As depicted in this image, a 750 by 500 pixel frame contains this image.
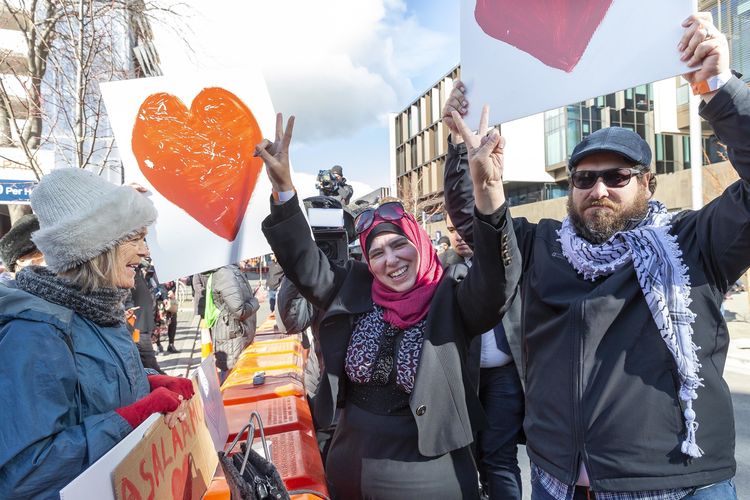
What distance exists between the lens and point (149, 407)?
55.8 inches

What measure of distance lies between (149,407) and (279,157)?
110cm

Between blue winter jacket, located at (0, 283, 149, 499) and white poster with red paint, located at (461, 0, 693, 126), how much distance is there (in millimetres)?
1493

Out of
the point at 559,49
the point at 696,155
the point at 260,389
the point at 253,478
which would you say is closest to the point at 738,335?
the point at 696,155

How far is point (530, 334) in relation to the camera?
185 cm

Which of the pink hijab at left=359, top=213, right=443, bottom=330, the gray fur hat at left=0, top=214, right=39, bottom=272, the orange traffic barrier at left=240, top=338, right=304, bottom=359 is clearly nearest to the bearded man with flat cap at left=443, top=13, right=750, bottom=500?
the pink hijab at left=359, top=213, right=443, bottom=330

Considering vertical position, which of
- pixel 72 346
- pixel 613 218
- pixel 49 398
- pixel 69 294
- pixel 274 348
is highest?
pixel 613 218

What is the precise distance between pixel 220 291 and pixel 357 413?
118 inches

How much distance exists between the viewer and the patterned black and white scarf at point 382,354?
1976 millimetres

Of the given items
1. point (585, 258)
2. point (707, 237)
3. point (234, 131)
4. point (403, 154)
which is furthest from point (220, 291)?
point (403, 154)

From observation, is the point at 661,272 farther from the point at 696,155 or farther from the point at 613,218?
the point at 696,155

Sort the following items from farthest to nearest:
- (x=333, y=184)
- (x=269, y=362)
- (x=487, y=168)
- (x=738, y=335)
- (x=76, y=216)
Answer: (x=738, y=335) → (x=269, y=362) → (x=333, y=184) → (x=487, y=168) → (x=76, y=216)

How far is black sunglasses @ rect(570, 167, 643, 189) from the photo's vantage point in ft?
5.85

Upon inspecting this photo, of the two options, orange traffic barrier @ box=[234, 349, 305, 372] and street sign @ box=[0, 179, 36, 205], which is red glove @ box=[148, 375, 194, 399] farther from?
street sign @ box=[0, 179, 36, 205]

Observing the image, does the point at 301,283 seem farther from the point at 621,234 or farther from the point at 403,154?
the point at 403,154
